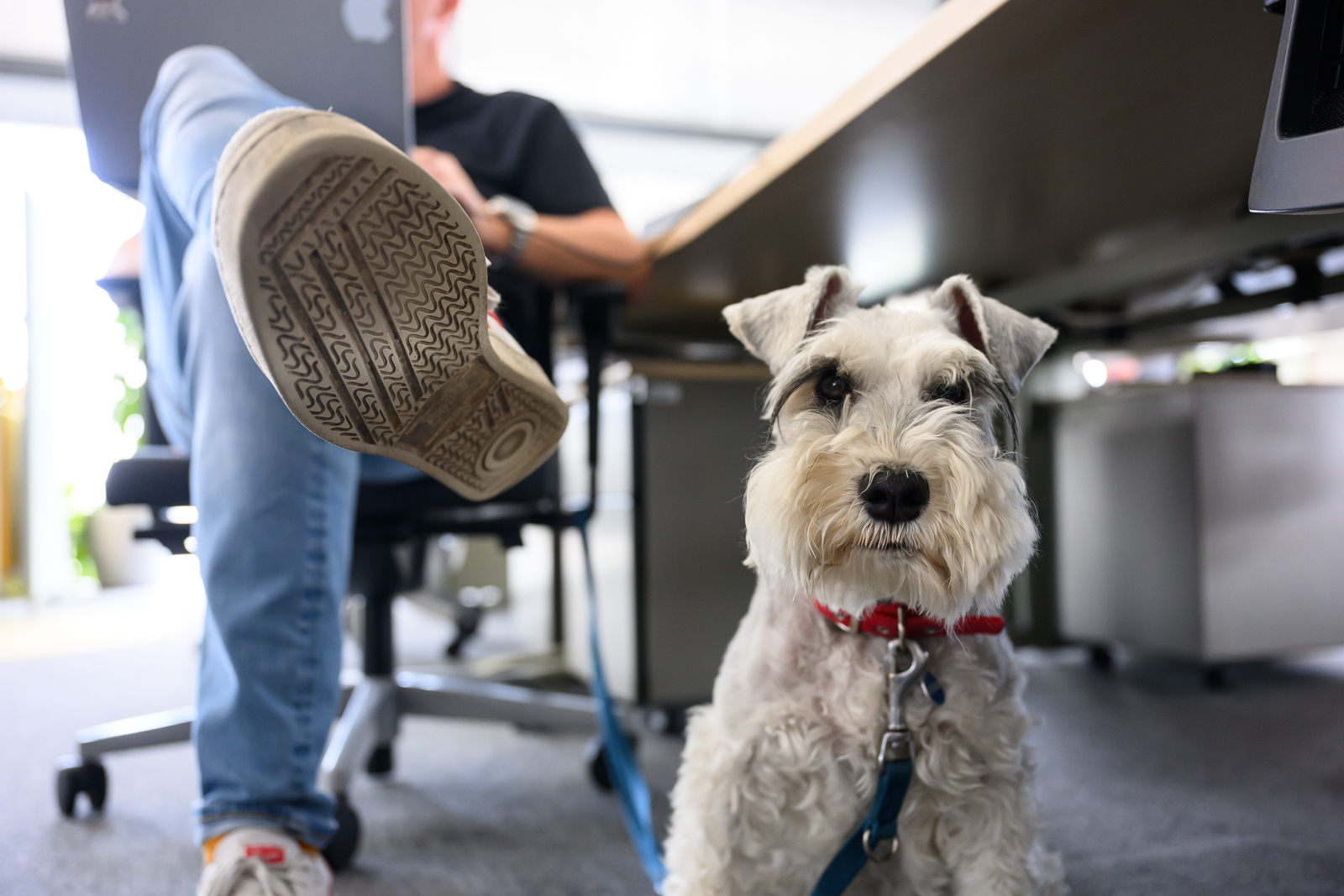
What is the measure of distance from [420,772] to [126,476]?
838mm

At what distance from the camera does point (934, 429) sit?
654 mm

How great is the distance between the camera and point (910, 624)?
0.71 meters

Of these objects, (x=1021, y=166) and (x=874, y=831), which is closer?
(x=874, y=831)

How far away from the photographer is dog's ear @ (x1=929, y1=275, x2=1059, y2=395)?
2.40ft

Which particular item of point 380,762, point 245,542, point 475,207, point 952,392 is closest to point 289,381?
point 245,542

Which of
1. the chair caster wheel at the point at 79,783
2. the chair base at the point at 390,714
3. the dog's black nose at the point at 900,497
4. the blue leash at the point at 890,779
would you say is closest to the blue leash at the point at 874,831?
the blue leash at the point at 890,779

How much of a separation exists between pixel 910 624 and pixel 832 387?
0.22 meters

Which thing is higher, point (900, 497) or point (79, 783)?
point (900, 497)

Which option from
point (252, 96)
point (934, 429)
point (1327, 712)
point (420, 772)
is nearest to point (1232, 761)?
point (1327, 712)

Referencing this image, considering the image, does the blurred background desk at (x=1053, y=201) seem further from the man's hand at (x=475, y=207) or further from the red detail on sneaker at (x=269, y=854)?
the red detail on sneaker at (x=269, y=854)

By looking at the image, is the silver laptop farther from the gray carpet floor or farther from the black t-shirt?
the gray carpet floor

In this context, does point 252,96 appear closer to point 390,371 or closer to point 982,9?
point 390,371

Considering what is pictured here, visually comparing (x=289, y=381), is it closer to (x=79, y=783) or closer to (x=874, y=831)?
(x=874, y=831)

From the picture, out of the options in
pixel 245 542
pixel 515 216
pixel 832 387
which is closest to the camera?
pixel 832 387
